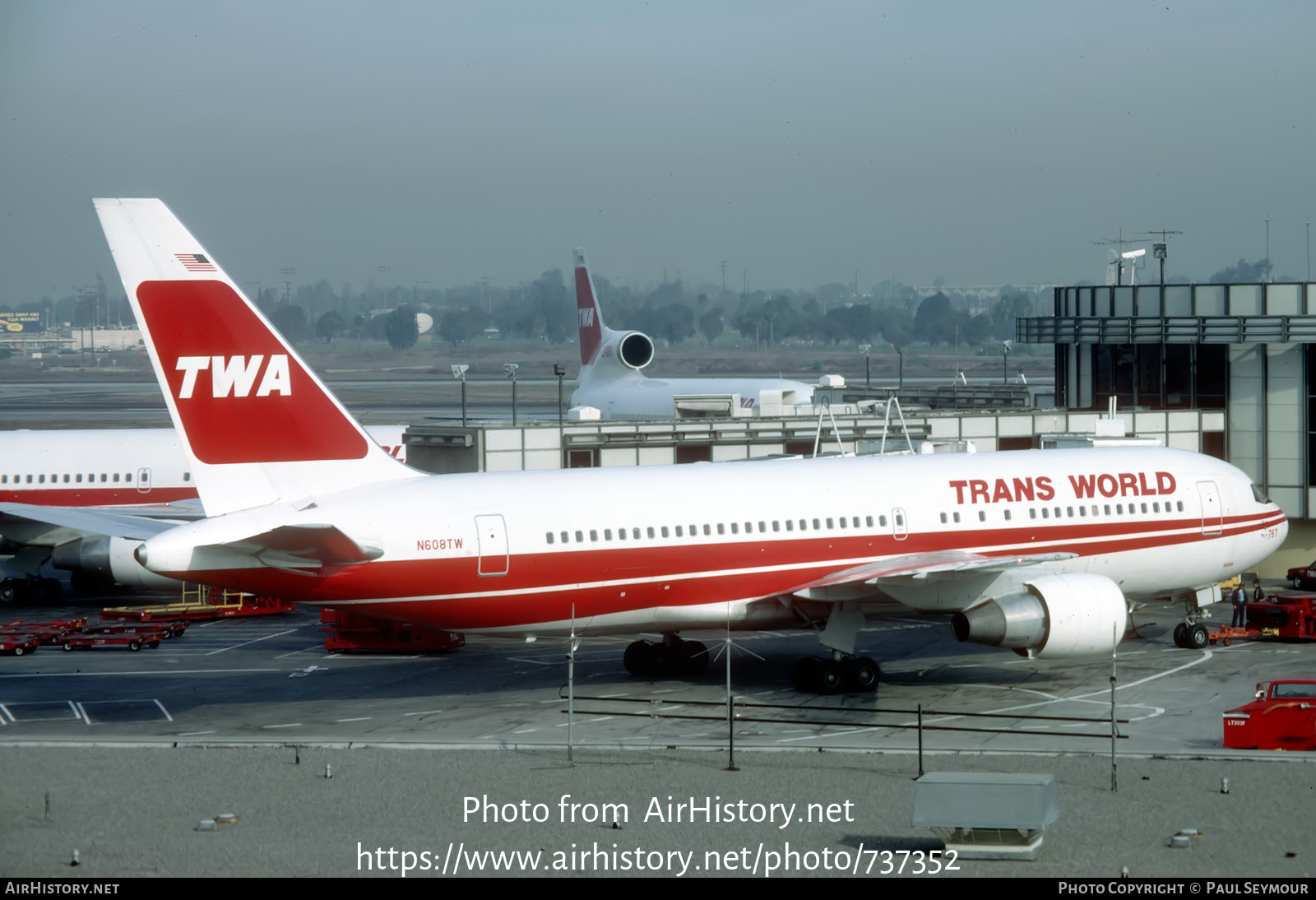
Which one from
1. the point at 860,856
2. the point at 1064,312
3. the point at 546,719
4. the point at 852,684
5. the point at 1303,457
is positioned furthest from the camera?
the point at 1064,312

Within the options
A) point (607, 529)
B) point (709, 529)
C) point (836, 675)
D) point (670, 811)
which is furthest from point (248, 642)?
point (670, 811)

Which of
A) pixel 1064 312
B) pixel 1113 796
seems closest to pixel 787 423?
pixel 1064 312

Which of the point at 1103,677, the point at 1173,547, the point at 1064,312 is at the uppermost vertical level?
the point at 1064,312

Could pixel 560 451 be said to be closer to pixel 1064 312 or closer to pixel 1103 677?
pixel 1103 677

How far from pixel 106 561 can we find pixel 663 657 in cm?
2080

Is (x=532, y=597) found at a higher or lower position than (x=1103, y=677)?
higher

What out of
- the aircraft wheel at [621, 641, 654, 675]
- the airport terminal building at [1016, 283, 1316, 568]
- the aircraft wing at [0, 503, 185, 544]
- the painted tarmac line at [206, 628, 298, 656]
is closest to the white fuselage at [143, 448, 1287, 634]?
the aircraft wheel at [621, 641, 654, 675]

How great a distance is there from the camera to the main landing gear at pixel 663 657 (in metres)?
33.9

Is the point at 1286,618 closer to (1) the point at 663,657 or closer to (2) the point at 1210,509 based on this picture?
(2) the point at 1210,509

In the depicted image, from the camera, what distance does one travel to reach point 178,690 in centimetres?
3306

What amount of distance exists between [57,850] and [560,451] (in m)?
27.6

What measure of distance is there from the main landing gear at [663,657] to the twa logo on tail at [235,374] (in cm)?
1006

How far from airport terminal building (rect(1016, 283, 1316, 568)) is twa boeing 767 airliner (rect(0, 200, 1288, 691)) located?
54.4 ft

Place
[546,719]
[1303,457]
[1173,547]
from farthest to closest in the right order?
[1303,457], [1173,547], [546,719]
